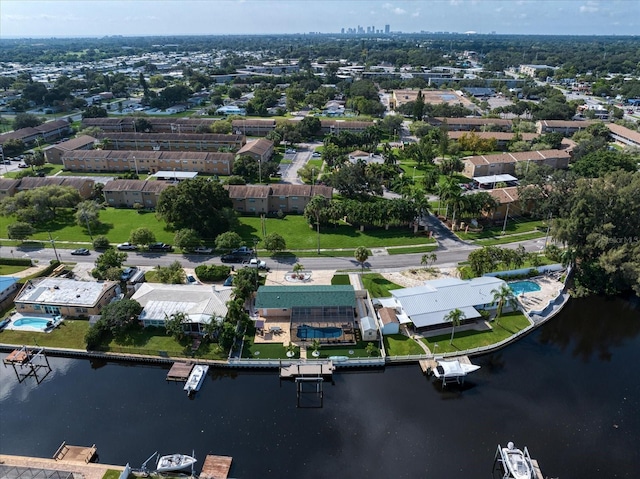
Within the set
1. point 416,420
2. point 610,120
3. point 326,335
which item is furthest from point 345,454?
point 610,120

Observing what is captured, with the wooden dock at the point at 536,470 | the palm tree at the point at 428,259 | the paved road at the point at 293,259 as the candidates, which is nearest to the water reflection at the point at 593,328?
the paved road at the point at 293,259

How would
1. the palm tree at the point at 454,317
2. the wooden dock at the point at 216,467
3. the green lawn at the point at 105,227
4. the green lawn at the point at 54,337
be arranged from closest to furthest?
the wooden dock at the point at 216,467 → the palm tree at the point at 454,317 → the green lawn at the point at 54,337 → the green lawn at the point at 105,227

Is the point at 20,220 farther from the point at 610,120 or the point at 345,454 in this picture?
the point at 610,120

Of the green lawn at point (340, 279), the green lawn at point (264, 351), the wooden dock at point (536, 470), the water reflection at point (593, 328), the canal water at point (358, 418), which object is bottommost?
the water reflection at point (593, 328)

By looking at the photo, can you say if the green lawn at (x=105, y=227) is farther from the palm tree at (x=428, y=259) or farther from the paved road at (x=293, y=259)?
the palm tree at (x=428, y=259)

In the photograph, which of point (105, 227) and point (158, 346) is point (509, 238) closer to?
point (158, 346)

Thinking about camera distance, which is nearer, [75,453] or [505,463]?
[505,463]

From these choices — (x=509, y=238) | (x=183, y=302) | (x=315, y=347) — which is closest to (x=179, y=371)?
(x=183, y=302)

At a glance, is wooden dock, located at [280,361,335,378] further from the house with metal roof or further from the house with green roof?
the house with metal roof
